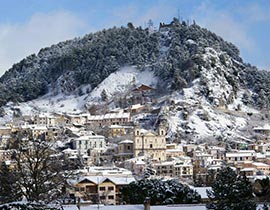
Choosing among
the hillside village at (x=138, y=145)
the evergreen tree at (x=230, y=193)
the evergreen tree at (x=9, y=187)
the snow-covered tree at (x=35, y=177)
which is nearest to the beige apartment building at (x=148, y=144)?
the hillside village at (x=138, y=145)

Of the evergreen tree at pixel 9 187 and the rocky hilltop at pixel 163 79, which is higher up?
the rocky hilltop at pixel 163 79

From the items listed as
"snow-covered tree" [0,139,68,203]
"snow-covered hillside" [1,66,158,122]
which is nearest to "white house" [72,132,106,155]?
"snow-covered hillside" [1,66,158,122]

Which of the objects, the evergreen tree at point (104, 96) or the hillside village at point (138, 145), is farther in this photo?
the evergreen tree at point (104, 96)

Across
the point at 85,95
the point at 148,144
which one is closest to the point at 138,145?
the point at 148,144

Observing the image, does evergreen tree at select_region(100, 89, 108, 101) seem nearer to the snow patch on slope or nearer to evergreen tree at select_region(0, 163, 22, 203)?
the snow patch on slope

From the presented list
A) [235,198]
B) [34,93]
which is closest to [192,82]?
[34,93]

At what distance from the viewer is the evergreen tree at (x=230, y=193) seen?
19.3 m

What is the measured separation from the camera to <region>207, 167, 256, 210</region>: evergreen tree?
19.3m

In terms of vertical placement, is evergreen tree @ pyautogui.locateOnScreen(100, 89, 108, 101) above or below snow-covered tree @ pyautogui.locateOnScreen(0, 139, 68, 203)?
above

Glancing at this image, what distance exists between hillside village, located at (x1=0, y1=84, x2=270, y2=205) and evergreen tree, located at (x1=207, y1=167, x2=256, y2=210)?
140ft

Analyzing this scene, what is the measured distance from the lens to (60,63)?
484 ft

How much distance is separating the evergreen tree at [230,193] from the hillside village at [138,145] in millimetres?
42668

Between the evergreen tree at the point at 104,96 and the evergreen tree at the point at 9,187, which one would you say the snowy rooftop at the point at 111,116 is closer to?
the evergreen tree at the point at 104,96

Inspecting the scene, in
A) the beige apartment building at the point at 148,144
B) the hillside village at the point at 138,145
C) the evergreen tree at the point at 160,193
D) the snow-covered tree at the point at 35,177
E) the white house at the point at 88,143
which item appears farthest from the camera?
the white house at the point at 88,143
